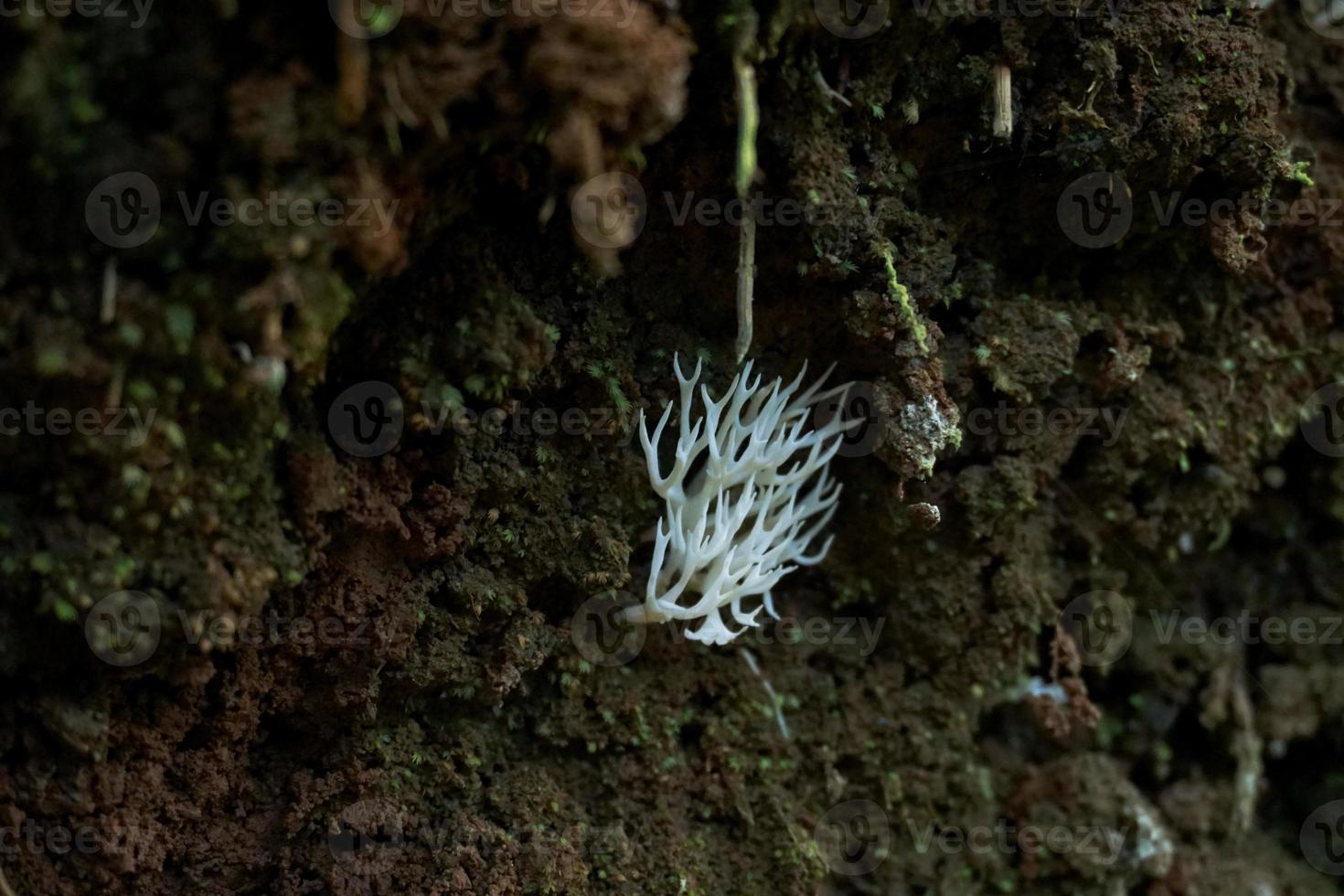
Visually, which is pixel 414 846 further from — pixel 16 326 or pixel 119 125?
pixel 119 125

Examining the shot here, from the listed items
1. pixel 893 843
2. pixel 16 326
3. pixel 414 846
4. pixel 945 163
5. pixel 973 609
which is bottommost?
pixel 414 846

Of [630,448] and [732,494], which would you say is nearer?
[630,448]

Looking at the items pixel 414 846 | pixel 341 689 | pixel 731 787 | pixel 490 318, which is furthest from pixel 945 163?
pixel 414 846

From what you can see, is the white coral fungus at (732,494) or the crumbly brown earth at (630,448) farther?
the white coral fungus at (732,494)

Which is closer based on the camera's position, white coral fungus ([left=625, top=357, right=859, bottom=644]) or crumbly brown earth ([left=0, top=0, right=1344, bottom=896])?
crumbly brown earth ([left=0, top=0, right=1344, bottom=896])
